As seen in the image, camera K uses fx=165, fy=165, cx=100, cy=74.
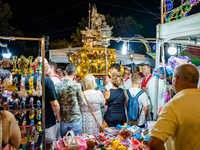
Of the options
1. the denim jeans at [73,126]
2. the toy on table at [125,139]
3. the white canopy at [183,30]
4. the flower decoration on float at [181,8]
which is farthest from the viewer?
the flower decoration on float at [181,8]

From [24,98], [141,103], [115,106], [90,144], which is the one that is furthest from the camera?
[141,103]

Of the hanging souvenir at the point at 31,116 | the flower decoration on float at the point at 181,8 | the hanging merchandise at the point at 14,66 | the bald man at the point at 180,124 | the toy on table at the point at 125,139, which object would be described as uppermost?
the flower decoration on float at the point at 181,8

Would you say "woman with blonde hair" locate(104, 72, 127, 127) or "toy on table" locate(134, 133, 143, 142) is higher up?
"woman with blonde hair" locate(104, 72, 127, 127)

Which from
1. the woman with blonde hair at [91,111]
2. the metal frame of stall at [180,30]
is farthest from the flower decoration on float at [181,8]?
the woman with blonde hair at [91,111]

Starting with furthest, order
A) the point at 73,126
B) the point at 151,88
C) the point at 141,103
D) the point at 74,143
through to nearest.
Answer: the point at 151,88 < the point at 141,103 < the point at 73,126 < the point at 74,143

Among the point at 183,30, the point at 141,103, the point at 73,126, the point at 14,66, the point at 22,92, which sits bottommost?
the point at 73,126

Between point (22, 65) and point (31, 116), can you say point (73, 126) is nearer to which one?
point (31, 116)

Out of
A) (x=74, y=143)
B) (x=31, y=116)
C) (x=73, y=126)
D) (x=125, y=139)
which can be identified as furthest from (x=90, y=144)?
(x=31, y=116)

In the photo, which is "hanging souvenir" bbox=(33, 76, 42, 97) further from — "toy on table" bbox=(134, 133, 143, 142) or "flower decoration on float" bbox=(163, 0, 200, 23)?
"flower decoration on float" bbox=(163, 0, 200, 23)

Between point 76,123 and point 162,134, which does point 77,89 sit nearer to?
point 76,123

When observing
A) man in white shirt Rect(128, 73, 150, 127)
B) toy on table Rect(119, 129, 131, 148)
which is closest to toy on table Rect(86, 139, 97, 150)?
toy on table Rect(119, 129, 131, 148)

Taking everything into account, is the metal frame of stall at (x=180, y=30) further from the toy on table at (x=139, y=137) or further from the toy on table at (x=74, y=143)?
the toy on table at (x=74, y=143)

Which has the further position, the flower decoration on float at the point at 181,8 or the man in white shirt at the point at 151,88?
the man in white shirt at the point at 151,88

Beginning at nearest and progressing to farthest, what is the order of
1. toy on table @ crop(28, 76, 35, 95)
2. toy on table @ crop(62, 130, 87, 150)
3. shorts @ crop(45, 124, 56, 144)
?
toy on table @ crop(62, 130, 87, 150)
toy on table @ crop(28, 76, 35, 95)
shorts @ crop(45, 124, 56, 144)
